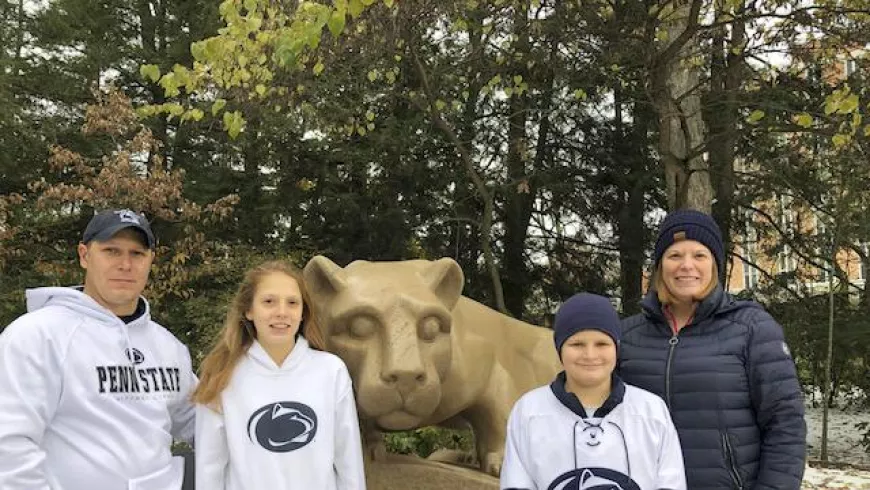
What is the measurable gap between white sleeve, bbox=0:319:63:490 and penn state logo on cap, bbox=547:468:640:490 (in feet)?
4.79

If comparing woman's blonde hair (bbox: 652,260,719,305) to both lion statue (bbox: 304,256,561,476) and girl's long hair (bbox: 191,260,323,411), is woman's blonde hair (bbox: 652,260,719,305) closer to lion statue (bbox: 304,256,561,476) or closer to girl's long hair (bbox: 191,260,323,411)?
lion statue (bbox: 304,256,561,476)

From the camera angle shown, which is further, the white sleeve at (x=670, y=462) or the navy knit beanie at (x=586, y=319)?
the navy knit beanie at (x=586, y=319)

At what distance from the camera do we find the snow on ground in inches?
329

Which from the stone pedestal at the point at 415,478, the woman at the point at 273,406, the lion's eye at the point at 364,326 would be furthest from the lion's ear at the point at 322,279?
the stone pedestal at the point at 415,478

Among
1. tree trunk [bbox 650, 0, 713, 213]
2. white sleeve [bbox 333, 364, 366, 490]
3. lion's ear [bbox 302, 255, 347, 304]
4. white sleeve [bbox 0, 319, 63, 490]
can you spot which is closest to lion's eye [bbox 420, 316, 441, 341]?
lion's ear [bbox 302, 255, 347, 304]

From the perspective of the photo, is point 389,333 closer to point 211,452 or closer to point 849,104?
point 211,452

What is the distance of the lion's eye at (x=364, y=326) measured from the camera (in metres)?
3.12

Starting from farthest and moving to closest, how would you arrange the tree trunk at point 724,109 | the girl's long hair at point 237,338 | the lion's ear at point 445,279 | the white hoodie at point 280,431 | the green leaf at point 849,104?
the tree trunk at point 724,109
the green leaf at point 849,104
the lion's ear at point 445,279
the girl's long hair at point 237,338
the white hoodie at point 280,431

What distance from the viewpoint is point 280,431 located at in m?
2.53

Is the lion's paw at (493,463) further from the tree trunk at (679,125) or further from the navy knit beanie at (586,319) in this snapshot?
the tree trunk at (679,125)

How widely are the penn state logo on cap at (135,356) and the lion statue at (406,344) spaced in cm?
70

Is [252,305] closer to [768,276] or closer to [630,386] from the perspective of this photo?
[630,386]

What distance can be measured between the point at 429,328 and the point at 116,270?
1.18m

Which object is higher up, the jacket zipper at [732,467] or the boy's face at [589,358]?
the boy's face at [589,358]
